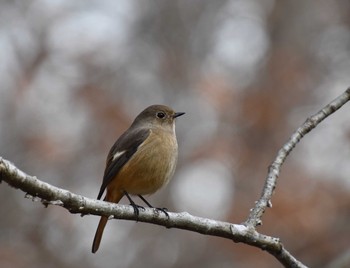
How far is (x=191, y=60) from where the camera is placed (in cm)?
1184

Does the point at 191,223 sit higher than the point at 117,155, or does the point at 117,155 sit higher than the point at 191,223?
the point at 117,155

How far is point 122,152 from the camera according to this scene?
528 centimetres

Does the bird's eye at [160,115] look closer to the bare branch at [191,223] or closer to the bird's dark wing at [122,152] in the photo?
the bird's dark wing at [122,152]

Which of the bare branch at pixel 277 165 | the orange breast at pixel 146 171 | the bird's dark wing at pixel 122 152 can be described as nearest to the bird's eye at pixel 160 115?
the bird's dark wing at pixel 122 152

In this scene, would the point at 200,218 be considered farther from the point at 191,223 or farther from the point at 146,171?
the point at 146,171

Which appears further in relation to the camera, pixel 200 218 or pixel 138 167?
pixel 138 167

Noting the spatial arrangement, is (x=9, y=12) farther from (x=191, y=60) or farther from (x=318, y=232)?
(x=318, y=232)

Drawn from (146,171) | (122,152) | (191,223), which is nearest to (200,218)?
(191,223)

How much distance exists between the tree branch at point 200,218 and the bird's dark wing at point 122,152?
1385 millimetres

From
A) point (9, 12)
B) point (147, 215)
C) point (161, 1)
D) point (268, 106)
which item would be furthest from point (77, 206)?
point (161, 1)

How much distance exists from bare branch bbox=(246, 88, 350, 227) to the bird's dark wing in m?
1.63

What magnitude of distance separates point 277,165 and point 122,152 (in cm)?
178

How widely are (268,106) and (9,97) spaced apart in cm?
398

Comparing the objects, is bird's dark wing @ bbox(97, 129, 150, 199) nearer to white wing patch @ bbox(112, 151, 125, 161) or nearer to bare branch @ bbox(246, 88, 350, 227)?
white wing patch @ bbox(112, 151, 125, 161)
